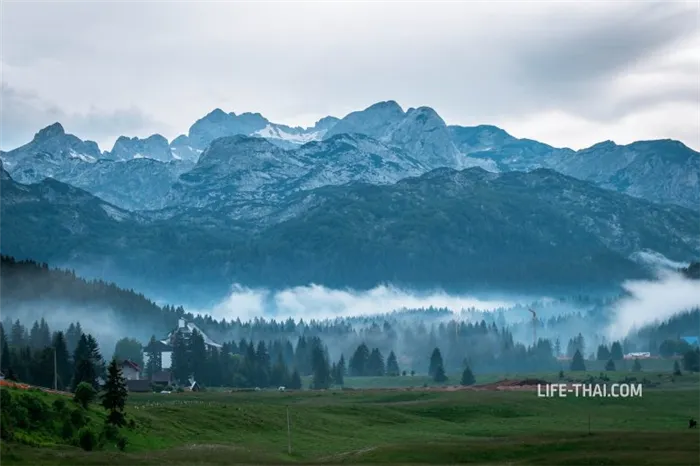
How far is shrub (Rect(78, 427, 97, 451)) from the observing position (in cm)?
10706

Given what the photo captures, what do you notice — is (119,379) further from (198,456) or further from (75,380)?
(75,380)

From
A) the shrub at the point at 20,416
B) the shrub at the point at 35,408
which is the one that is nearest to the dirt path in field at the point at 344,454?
the shrub at the point at 35,408

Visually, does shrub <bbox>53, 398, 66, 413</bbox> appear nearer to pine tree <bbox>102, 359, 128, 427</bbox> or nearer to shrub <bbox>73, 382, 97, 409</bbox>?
shrub <bbox>73, 382, 97, 409</bbox>

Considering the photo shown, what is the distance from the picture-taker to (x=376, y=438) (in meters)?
147

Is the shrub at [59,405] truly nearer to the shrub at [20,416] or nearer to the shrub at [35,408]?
the shrub at [35,408]

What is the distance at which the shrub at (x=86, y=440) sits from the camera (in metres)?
107

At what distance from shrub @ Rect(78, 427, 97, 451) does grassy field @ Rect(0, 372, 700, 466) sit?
80.5 inches

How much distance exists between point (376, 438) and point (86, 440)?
161 feet

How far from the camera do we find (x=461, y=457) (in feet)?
383

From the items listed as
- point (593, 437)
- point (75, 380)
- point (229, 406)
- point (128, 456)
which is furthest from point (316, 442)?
point (75, 380)

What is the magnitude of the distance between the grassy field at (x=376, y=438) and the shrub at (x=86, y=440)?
204 cm

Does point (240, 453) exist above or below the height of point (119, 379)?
below

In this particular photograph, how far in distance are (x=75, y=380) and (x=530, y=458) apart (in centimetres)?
8991

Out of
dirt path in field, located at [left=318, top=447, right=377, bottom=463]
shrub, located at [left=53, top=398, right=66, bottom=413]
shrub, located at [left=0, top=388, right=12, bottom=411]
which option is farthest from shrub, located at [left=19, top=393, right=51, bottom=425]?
dirt path in field, located at [left=318, top=447, right=377, bottom=463]
